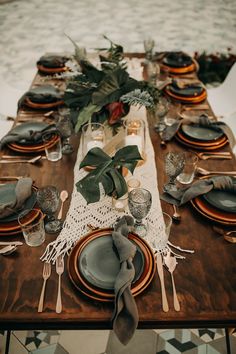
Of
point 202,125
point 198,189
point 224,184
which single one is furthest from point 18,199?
point 202,125

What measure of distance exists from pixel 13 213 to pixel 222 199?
85cm

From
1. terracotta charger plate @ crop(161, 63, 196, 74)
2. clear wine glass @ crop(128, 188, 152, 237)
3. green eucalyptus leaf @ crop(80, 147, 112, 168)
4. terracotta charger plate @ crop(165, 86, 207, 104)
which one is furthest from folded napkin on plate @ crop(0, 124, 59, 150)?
terracotta charger plate @ crop(161, 63, 196, 74)

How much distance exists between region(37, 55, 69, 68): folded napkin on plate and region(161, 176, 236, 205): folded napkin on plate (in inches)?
63.1

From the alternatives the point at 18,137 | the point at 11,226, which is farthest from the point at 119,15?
the point at 11,226

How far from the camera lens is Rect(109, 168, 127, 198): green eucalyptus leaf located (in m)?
1.31

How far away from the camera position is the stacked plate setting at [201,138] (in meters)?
1.77

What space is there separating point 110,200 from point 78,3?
707cm

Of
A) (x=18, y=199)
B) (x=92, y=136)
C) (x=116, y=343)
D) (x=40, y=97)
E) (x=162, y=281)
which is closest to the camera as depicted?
(x=162, y=281)

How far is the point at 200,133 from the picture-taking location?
186 centimetres

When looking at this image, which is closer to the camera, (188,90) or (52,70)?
(188,90)

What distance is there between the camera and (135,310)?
3.30 ft

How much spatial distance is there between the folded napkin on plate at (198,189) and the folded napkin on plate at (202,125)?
406 mm

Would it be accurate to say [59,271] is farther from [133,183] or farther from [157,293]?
[133,183]

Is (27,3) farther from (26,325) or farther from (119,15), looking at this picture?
(26,325)
